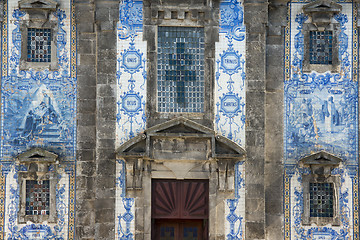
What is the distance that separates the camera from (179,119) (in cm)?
1986

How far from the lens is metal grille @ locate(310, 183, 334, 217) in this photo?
2059cm

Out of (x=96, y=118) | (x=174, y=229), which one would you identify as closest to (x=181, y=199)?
(x=174, y=229)

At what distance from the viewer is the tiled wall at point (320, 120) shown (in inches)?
810

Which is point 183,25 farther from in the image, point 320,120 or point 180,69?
point 320,120

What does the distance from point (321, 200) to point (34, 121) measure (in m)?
8.32

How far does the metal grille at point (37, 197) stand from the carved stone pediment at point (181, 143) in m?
2.44

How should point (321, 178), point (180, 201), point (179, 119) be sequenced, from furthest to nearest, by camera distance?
point (321, 178) → point (180, 201) → point (179, 119)

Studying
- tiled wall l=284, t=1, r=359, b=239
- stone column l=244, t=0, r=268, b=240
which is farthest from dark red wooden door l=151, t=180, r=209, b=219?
tiled wall l=284, t=1, r=359, b=239

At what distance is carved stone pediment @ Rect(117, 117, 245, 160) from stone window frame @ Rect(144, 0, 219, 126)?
1.33ft

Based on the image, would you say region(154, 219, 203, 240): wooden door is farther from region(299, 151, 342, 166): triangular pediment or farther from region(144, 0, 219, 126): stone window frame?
region(299, 151, 342, 166): triangular pediment

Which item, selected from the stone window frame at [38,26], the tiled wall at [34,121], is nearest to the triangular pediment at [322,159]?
the tiled wall at [34,121]

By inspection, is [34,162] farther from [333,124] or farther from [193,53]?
[333,124]

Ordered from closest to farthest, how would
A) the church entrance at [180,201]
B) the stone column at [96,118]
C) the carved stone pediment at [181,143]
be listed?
the carved stone pediment at [181,143]
the stone column at [96,118]
the church entrance at [180,201]

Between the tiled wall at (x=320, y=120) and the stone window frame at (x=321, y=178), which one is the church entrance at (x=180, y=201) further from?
the stone window frame at (x=321, y=178)
